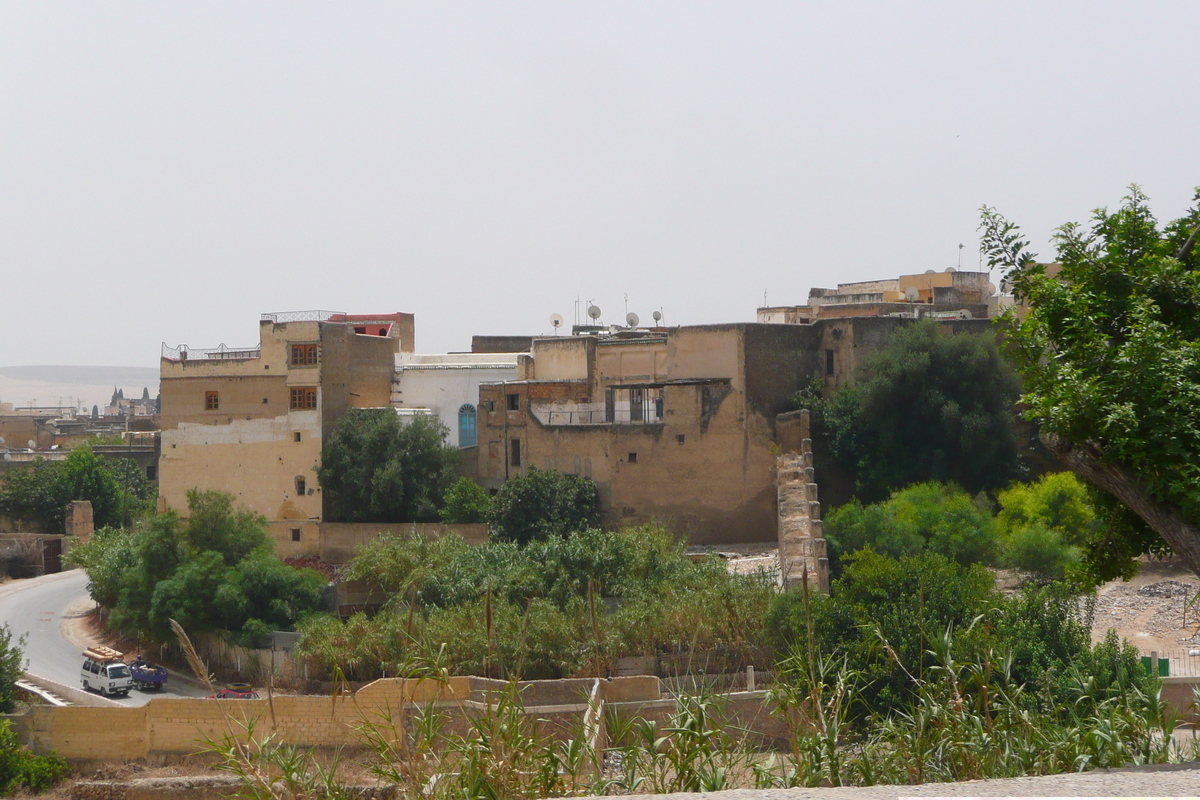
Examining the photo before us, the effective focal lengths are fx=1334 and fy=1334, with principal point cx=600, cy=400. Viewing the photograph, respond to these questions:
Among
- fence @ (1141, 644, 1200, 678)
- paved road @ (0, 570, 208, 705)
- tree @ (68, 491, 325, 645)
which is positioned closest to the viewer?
fence @ (1141, 644, 1200, 678)

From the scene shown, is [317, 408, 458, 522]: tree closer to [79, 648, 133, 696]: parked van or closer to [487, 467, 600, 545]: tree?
[487, 467, 600, 545]: tree

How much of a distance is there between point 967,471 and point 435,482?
11598mm

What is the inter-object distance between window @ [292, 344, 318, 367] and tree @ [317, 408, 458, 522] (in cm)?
164

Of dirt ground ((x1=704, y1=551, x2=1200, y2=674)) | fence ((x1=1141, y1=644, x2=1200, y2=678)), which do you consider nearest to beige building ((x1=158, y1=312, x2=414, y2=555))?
dirt ground ((x1=704, y1=551, x2=1200, y2=674))

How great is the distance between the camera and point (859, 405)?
85.7 feet

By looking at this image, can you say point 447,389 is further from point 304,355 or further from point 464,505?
point 464,505

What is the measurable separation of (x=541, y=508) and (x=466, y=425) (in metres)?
5.83

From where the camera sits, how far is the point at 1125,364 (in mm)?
8359

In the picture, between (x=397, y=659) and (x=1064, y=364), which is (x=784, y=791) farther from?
(x=397, y=659)

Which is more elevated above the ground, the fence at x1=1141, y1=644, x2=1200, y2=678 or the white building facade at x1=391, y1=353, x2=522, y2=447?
the white building facade at x1=391, y1=353, x2=522, y2=447

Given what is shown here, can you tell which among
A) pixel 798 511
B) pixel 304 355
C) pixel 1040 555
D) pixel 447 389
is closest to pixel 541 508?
pixel 798 511

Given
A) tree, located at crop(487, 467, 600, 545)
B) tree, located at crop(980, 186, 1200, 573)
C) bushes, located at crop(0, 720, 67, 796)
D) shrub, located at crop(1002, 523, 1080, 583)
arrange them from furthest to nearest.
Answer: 1. tree, located at crop(487, 467, 600, 545)
2. shrub, located at crop(1002, 523, 1080, 583)
3. bushes, located at crop(0, 720, 67, 796)
4. tree, located at crop(980, 186, 1200, 573)

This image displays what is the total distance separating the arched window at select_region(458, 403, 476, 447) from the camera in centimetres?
3219

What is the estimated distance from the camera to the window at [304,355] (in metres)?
30.7
